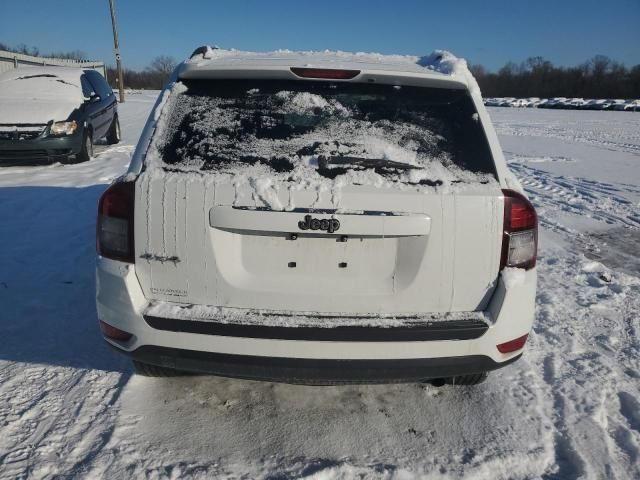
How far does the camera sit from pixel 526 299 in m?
2.38

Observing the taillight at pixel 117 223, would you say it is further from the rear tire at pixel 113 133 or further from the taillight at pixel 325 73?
the rear tire at pixel 113 133

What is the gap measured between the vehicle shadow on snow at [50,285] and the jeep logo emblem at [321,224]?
166cm

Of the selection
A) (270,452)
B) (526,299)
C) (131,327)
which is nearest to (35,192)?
(131,327)

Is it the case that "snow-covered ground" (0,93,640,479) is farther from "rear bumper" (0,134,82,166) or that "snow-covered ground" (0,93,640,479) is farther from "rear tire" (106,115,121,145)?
"rear tire" (106,115,121,145)

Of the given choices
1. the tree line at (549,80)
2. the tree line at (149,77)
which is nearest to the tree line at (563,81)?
the tree line at (549,80)

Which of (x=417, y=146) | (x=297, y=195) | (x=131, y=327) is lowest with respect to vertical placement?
(x=131, y=327)

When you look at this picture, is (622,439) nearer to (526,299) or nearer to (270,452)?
(526,299)

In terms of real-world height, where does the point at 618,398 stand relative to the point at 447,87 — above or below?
below

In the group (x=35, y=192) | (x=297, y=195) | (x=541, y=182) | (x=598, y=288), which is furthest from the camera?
(x=541, y=182)

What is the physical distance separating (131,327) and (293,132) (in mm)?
1185

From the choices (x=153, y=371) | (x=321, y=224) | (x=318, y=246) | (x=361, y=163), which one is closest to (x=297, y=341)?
(x=318, y=246)

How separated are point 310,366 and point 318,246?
21.4 inches

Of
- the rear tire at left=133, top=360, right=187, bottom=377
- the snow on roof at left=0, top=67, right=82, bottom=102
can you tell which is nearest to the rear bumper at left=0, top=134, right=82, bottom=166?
the snow on roof at left=0, top=67, right=82, bottom=102

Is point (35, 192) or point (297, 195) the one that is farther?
point (35, 192)
